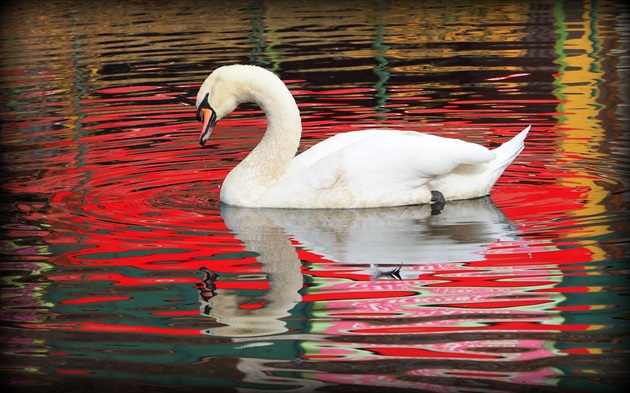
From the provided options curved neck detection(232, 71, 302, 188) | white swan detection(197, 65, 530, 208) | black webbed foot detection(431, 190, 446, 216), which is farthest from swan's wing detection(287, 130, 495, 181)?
curved neck detection(232, 71, 302, 188)

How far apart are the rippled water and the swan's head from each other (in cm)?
50

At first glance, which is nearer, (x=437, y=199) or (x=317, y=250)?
(x=317, y=250)

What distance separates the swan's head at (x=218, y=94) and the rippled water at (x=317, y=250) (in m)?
0.50

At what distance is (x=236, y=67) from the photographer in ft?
23.6

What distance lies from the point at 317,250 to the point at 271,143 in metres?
1.31

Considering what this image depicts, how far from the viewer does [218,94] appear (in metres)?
7.18

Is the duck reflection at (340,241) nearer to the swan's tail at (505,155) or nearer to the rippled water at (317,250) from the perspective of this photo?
the rippled water at (317,250)

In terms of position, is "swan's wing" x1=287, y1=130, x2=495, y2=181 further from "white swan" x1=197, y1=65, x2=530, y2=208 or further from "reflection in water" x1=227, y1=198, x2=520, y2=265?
"reflection in water" x1=227, y1=198, x2=520, y2=265

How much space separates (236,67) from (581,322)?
121 inches

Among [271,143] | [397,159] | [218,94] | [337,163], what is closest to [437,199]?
[397,159]

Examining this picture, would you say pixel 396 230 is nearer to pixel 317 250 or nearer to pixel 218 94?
pixel 317 250

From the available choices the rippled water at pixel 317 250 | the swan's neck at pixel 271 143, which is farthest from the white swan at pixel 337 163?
the rippled water at pixel 317 250

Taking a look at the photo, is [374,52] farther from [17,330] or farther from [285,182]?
[17,330]

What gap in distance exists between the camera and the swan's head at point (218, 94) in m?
7.16
